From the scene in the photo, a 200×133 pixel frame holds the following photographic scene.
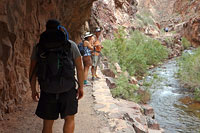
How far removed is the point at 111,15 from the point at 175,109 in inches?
501

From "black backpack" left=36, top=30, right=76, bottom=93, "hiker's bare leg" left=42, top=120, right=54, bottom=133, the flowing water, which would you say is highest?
"black backpack" left=36, top=30, right=76, bottom=93

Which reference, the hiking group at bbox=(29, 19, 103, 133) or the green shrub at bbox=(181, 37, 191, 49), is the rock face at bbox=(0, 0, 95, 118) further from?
the green shrub at bbox=(181, 37, 191, 49)

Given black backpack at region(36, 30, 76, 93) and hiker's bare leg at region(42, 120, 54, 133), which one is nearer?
black backpack at region(36, 30, 76, 93)

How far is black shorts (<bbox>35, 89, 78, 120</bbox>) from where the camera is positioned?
2.18 m

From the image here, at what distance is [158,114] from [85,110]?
5.84 m

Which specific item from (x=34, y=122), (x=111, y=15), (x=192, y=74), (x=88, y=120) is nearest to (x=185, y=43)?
(x=111, y=15)

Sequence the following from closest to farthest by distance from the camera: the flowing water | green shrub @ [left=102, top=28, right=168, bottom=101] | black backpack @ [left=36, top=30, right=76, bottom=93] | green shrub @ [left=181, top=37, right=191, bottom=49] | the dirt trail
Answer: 1. black backpack @ [left=36, top=30, right=76, bottom=93]
2. the dirt trail
3. green shrub @ [left=102, top=28, right=168, bottom=101]
4. the flowing water
5. green shrub @ [left=181, top=37, right=191, bottom=49]

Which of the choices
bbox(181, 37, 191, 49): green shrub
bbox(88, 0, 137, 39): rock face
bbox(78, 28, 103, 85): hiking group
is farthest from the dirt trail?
bbox(181, 37, 191, 49): green shrub

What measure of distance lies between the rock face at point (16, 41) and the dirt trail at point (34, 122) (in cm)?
20

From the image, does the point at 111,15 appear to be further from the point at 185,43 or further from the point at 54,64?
the point at 54,64

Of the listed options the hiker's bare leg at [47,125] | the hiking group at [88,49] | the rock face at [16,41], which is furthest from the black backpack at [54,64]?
the hiking group at [88,49]

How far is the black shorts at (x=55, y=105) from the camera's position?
218 centimetres

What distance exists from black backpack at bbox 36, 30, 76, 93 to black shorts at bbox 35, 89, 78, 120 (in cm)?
8

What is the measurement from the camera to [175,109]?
986 cm
